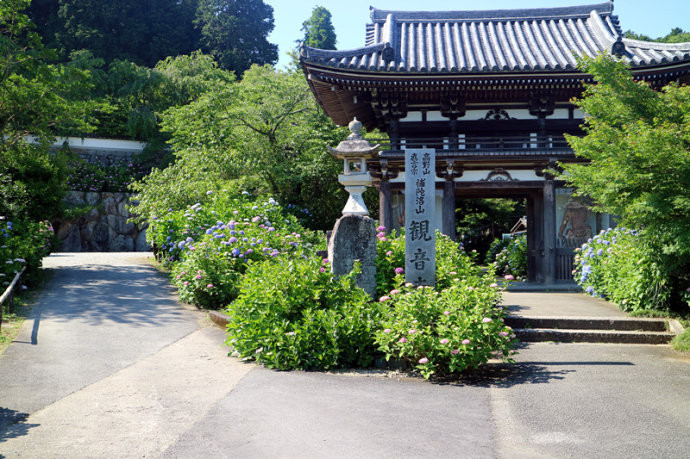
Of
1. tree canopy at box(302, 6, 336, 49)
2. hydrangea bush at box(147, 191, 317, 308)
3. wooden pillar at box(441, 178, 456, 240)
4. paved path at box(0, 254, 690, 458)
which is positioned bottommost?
paved path at box(0, 254, 690, 458)

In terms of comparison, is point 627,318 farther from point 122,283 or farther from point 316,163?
point 316,163

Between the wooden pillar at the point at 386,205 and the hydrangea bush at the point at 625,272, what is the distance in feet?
15.7

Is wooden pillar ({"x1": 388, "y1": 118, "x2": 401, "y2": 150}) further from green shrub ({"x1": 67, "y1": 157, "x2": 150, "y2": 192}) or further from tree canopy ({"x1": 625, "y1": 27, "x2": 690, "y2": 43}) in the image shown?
tree canopy ({"x1": 625, "y1": 27, "x2": 690, "y2": 43})

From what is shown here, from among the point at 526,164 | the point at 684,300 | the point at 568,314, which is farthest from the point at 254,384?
the point at 526,164

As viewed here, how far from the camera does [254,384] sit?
221 inches

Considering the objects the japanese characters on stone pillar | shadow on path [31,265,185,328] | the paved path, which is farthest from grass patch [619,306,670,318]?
shadow on path [31,265,185,328]

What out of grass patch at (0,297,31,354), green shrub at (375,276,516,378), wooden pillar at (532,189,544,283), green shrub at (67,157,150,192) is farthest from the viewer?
green shrub at (67,157,150,192)

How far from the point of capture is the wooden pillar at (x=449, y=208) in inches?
540

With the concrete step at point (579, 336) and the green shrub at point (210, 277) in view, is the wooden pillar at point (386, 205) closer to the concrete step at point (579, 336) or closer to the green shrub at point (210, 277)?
the green shrub at point (210, 277)

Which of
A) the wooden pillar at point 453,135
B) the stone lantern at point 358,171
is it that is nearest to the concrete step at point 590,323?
the stone lantern at point 358,171

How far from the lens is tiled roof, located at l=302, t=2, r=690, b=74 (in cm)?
1256

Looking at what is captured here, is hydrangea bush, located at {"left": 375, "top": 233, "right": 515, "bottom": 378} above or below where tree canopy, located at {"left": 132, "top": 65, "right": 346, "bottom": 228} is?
below

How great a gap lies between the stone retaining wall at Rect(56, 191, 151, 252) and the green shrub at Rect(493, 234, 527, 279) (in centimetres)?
1620

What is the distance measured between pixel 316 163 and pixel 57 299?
9.83 m
